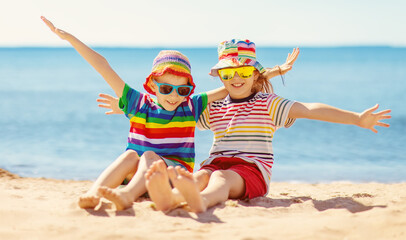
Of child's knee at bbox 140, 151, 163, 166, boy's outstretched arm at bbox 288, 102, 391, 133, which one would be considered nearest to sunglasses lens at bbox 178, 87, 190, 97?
child's knee at bbox 140, 151, 163, 166

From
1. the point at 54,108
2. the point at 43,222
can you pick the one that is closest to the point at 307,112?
the point at 43,222

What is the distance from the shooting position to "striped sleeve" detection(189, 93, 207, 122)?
4629 mm

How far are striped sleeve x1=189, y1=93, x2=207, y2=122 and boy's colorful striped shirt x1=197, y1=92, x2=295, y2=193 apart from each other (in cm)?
24

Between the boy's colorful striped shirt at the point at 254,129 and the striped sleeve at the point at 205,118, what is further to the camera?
the striped sleeve at the point at 205,118

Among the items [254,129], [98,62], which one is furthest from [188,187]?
[98,62]

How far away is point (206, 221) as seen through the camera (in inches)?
135

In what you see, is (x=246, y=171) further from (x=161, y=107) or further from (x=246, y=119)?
(x=161, y=107)

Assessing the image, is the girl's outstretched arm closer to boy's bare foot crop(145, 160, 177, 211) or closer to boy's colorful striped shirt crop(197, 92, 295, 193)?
boy's colorful striped shirt crop(197, 92, 295, 193)

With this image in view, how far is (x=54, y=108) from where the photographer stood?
62.2 ft

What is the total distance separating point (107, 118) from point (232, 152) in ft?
38.5

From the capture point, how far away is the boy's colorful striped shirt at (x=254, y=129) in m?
4.46

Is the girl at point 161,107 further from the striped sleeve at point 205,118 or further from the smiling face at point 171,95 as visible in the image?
the striped sleeve at point 205,118

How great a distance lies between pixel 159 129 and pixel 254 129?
842 millimetres

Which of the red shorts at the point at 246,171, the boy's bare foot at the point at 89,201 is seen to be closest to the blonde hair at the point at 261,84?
the red shorts at the point at 246,171
